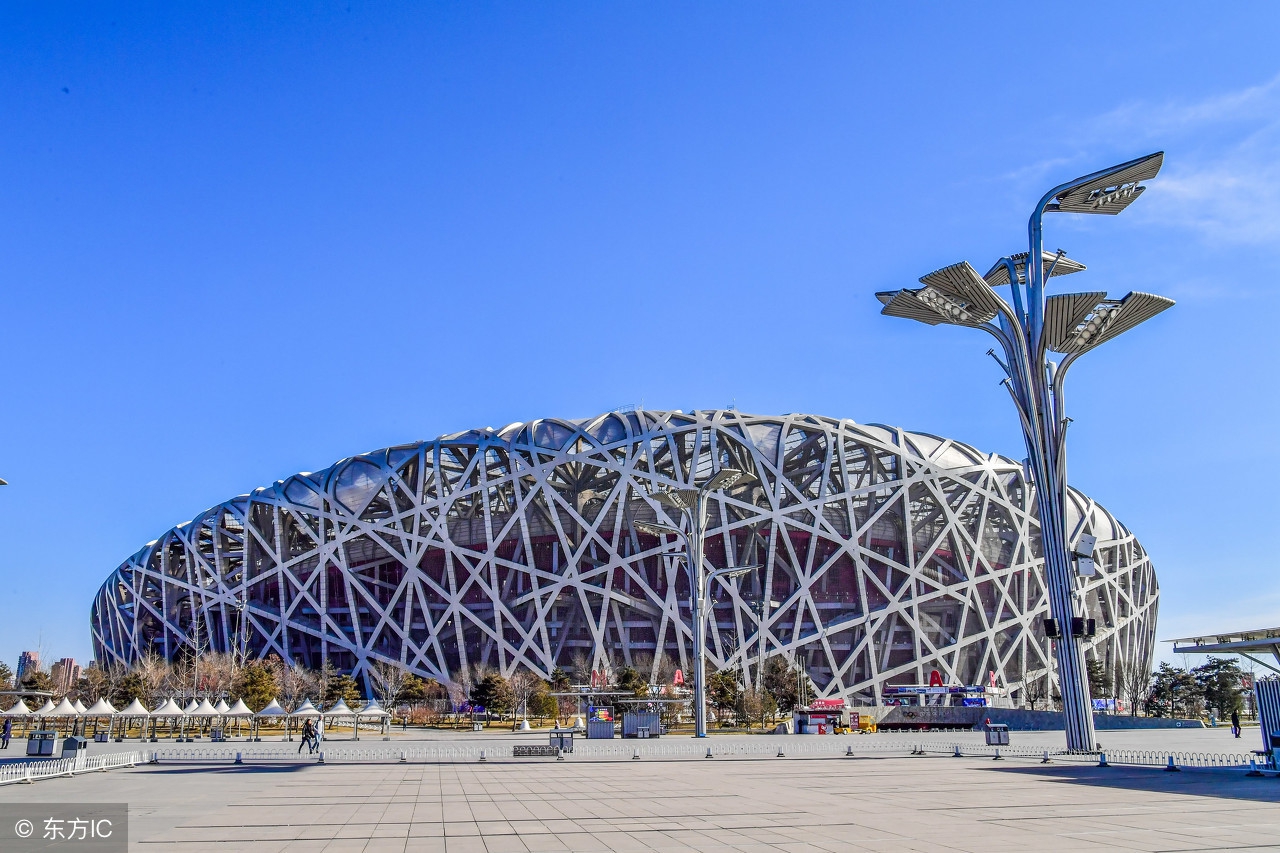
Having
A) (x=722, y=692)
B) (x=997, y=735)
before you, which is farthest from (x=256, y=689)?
(x=997, y=735)

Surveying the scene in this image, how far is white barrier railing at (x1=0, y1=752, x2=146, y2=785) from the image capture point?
62.4 ft

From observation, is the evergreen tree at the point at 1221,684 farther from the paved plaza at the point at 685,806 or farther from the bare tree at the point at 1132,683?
the paved plaza at the point at 685,806

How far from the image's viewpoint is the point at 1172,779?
1925 cm

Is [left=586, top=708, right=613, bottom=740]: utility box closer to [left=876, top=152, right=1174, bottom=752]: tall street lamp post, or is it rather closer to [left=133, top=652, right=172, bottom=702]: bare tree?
[left=876, top=152, right=1174, bottom=752]: tall street lamp post

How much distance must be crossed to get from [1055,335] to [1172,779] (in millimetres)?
13774

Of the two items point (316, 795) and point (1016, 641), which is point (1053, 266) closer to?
point (316, 795)

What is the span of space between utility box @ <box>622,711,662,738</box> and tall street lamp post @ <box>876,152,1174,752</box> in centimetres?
1606

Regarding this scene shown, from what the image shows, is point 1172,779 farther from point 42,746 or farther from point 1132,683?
point 1132,683

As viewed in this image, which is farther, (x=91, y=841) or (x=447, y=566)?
(x=447, y=566)

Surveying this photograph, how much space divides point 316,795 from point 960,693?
47.2 metres

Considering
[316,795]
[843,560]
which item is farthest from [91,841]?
[843,560]

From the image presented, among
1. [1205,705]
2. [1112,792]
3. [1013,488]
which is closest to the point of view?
[1112,792]

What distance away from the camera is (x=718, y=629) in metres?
66.3

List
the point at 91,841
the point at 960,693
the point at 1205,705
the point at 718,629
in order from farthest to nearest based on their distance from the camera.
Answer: the point at 1205,705 → the point at 718,629 → the point at 960,693 → the point at 91,841
